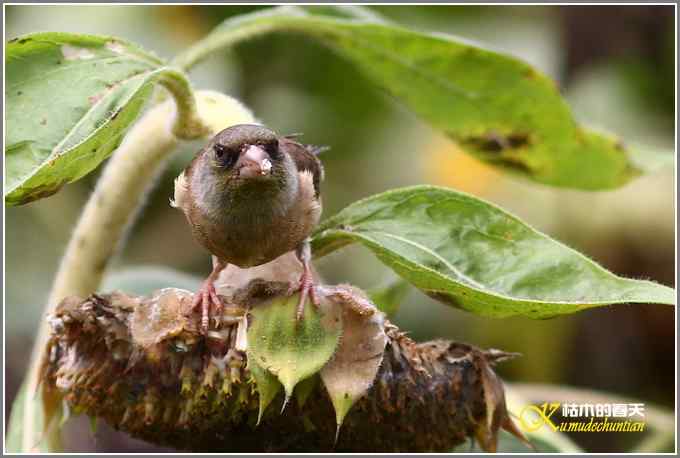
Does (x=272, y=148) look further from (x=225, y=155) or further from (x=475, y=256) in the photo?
(x=475, y=256)

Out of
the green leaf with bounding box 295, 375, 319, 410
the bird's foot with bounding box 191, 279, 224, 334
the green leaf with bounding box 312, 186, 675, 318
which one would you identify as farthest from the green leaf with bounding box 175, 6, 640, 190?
the green leaf with bounding box 295, 375, 319, 410

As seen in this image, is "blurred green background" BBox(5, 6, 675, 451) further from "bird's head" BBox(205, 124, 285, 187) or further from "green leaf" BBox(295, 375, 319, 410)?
"green leaf" BBox(295, 375, 319, 410)

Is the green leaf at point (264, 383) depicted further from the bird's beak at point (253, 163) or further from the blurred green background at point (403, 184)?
the blurred green background at point (403, 184)

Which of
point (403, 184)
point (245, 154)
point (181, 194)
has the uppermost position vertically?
point (245, 154)

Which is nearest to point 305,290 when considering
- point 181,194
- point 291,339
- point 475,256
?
point 291,339

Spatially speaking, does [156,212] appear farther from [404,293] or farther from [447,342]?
[447,342]

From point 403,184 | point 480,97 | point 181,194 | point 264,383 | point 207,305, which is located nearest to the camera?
point 264,383

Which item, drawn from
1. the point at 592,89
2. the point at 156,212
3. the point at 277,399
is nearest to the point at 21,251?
the point at 156,212
